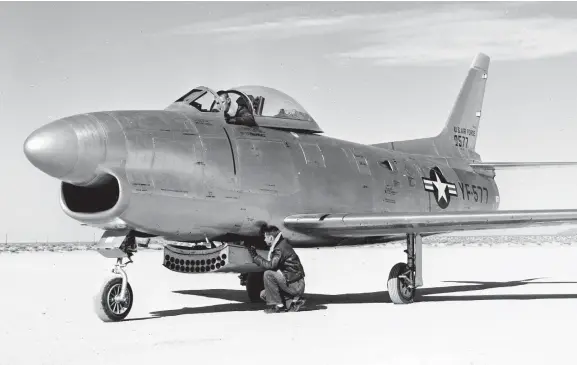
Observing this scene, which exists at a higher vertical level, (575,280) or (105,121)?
(105,121)

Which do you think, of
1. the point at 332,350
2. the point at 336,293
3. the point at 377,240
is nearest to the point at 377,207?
the point at 377,240

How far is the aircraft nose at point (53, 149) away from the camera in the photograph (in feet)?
31.2

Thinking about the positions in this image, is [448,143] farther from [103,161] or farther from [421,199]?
[103,161]

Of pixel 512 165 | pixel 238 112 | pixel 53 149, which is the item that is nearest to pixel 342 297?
pixel 238 112

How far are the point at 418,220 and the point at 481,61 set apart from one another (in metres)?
9.35

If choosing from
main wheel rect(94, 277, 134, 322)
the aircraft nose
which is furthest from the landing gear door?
the aircraft nose

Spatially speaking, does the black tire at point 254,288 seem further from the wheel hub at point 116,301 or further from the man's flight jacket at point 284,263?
the wheel hub at point 116,301

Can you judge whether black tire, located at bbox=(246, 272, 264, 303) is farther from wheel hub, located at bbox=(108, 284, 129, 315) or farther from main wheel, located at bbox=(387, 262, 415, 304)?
wheel hub, located at bbox=(108, 284, 129, 315)

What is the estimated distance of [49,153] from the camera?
951 cm

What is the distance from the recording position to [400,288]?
12766 millimetres

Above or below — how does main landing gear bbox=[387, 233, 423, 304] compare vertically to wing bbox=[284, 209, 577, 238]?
below

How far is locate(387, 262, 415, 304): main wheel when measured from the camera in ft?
41.8

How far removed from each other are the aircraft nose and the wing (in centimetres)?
383

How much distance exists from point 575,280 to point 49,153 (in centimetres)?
1341
